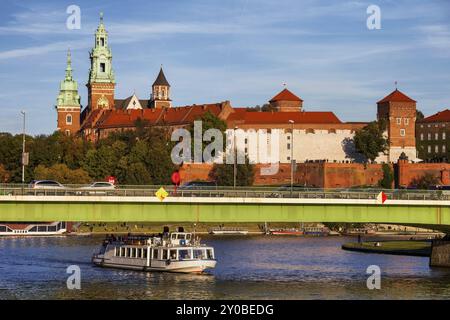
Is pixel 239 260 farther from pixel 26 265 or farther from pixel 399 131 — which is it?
pixel 399 131

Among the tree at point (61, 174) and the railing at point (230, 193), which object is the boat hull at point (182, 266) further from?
the tree at point (61, 174)

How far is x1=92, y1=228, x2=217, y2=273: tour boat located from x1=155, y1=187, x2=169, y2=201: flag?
11.4 m

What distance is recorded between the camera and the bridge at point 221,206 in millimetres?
57844

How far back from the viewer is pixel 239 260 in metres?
83.2

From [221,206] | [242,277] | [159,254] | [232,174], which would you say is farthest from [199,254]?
[232,174]

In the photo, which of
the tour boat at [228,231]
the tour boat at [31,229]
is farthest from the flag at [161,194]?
the tour boat at [228,231]

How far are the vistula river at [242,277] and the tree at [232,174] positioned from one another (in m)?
50.5

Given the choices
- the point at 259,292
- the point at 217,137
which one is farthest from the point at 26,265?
the point at 217,137

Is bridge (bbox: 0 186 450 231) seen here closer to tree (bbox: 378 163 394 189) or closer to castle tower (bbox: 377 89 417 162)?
tree (bbox: 378 163 394 189)

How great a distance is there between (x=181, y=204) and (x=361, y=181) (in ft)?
369

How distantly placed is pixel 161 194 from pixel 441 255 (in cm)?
2633

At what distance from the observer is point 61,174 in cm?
14375

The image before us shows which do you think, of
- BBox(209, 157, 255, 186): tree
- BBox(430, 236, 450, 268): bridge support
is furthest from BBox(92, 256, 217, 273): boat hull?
BBox(209, 157, 255, 186): tree

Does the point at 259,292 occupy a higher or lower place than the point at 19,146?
lower
